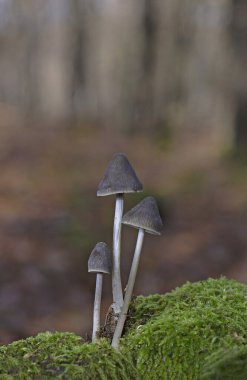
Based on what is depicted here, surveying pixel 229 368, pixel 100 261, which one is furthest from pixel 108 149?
pixel 229 368

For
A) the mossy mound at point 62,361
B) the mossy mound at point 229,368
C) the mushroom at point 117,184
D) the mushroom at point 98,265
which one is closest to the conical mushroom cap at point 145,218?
the mushroom at point 117,184

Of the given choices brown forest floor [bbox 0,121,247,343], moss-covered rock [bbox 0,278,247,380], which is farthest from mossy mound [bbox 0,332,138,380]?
brown forest floor [bbox 0,121,247,343]

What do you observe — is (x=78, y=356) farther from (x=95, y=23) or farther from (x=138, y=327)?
(x=95, y=23)

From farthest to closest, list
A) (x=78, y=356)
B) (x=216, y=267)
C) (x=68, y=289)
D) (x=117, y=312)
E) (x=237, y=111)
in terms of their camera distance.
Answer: (x=237, y=111)
(x=216, y=267)
(x=68, y=289)
(x=117, y=312)
(x=78, y=356)

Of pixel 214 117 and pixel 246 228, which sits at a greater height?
pixel 214 117

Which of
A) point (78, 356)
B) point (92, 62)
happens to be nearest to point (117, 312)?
point (78, 356)

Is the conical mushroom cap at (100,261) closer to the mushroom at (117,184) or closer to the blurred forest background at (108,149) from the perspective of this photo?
the mushroom at (117,184)
